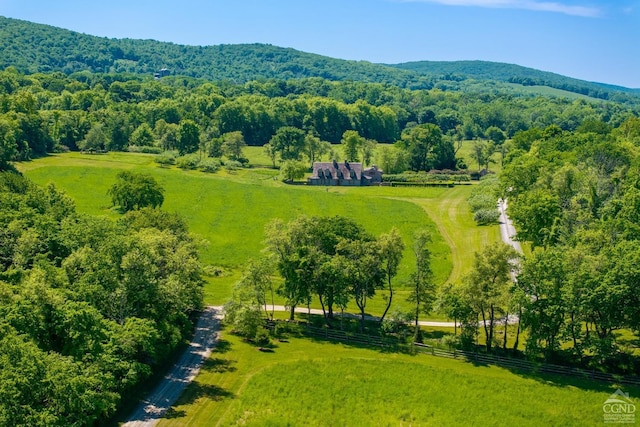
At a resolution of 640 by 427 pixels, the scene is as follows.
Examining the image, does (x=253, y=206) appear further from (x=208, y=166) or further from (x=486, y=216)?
(x=486, y=216)

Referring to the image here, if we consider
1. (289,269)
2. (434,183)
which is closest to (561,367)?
(289,269)

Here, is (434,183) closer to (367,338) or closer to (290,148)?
(290,148)

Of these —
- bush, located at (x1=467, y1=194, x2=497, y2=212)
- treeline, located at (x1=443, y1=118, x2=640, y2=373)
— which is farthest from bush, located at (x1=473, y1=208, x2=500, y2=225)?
treeline, located at (x1=443, y1=118, x2=640, y2=373)

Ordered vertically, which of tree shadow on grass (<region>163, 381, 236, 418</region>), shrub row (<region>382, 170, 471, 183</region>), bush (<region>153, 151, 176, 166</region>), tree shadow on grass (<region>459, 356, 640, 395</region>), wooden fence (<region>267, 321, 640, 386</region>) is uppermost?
bush (<region>153, 151, 176, 166</region>)

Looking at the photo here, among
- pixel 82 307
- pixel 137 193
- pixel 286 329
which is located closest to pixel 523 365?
pixel 286 329

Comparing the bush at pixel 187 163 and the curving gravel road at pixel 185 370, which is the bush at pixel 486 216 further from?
the bush at pixel 187 163

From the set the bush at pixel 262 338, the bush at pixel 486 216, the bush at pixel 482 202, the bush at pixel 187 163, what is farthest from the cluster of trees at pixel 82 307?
the bush at pixel 187 163

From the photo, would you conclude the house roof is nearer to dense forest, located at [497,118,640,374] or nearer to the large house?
the large house
